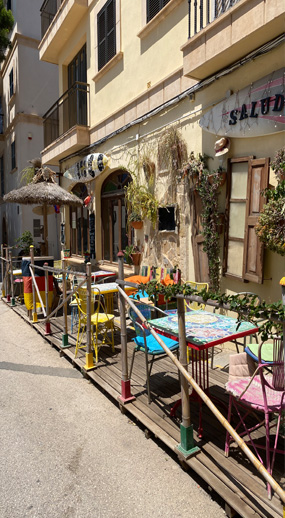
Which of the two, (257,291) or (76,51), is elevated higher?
(76,51)

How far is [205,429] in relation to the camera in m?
3.17

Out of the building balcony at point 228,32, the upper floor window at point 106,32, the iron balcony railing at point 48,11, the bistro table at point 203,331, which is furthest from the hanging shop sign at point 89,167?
the iron balcony railing at point 48,11

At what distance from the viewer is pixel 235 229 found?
525 cm

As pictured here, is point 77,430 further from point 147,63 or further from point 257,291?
point 147,63

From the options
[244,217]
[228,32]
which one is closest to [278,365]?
[244,217]

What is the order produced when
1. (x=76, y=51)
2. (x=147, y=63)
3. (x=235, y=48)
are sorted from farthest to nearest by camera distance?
(x=76, y=51) < (x=147, y=63) < (x=235, y=48)

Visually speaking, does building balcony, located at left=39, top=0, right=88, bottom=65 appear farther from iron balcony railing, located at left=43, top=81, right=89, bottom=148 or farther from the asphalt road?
the asphalt road

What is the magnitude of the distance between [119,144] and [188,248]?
3.73 m

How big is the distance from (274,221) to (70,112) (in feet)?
30.8

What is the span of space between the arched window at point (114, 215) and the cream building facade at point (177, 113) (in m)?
0.03

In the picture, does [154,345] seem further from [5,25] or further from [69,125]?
[5,25]

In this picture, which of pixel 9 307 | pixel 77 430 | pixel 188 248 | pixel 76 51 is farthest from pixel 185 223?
pixel 76 51

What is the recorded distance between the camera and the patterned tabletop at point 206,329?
2939mm

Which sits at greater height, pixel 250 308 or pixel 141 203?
pixel 141 203
